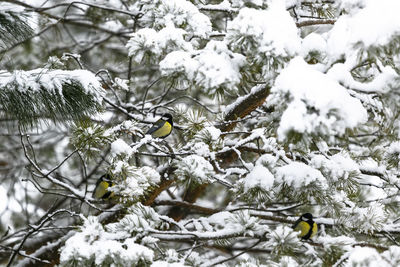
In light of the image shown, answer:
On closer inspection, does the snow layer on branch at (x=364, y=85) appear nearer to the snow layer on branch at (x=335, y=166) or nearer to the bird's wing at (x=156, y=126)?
the snow layer on branch at (x=335, y=166)

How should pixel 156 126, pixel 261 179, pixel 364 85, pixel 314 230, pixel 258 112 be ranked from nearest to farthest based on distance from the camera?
pixel 364 85, pixel 261 179, pixel 314 230, pixel 156 126, pixel 258 112

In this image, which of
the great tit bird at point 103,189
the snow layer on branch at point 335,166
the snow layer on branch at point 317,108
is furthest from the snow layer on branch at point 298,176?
the great tit bird at point 103,189

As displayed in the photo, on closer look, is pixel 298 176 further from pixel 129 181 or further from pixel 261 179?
pixel 129 181

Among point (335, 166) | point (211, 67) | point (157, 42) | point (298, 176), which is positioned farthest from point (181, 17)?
point (335, 166)

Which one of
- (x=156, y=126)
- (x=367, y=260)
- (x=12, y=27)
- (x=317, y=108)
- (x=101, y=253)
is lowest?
(x=367, y=260)

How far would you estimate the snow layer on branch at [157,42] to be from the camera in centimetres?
175

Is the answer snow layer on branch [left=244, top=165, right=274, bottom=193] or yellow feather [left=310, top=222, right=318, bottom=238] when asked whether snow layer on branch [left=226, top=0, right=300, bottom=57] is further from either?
yellow feather [left=310, top=222, right=318, bottom=238]

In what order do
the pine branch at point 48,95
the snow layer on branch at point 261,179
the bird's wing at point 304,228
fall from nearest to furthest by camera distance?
the pine branch at point 48,95 → the snow layer on branch at point 261,179 → the bird's wing at point 304,228

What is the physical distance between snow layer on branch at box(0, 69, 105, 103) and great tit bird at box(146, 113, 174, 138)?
2.56 feet

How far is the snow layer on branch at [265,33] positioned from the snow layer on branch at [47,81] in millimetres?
670

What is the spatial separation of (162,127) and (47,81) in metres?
0.99

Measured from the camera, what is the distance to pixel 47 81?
178 cm

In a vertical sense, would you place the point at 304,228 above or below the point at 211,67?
below

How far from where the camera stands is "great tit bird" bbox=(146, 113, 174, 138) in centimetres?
263
